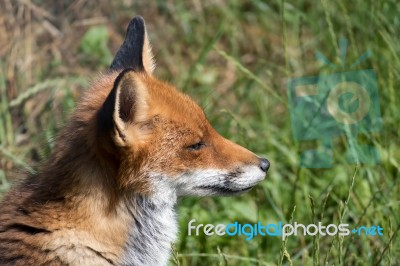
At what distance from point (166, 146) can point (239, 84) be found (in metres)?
3.43

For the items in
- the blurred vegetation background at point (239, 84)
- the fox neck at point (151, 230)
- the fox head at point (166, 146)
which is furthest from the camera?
the blurred vegetation background at point (239, 84)

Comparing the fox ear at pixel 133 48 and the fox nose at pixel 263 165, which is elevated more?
the fox ear at pixel 133 48

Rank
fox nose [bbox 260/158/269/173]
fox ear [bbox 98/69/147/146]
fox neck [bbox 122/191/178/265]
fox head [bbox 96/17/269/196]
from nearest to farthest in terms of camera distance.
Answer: fox ear [bbox 98/69/147/146] → fox head [bbox 96/17/269/196] → fox neck [bbox 122/191/178/265] → fox nose [bbox 260/158/269/173]

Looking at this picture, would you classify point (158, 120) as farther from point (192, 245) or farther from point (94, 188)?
point (192, 245)

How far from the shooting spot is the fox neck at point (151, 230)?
4.13 meters

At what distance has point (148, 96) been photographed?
13.6 feet

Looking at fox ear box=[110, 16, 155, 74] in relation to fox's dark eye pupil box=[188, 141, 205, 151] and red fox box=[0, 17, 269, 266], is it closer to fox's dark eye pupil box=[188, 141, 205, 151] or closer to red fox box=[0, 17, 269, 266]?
red fox box=[0, 17, 269, 266]

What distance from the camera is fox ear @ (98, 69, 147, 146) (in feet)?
12.5

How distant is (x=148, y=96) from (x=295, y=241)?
7.31 ft

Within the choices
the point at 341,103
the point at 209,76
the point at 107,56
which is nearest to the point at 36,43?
the point at 107,56

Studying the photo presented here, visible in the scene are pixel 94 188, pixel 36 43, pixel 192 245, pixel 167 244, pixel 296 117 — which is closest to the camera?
pixel 94 188

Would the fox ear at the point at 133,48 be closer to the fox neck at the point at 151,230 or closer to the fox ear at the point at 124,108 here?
the fox ear at the point at 124,108

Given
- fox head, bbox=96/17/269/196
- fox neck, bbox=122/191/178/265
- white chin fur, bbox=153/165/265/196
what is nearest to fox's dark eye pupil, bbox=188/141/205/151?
fox head, bbox=96/17/269/196

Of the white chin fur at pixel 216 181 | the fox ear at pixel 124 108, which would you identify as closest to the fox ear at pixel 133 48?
the fox ear at pixel 124 108
